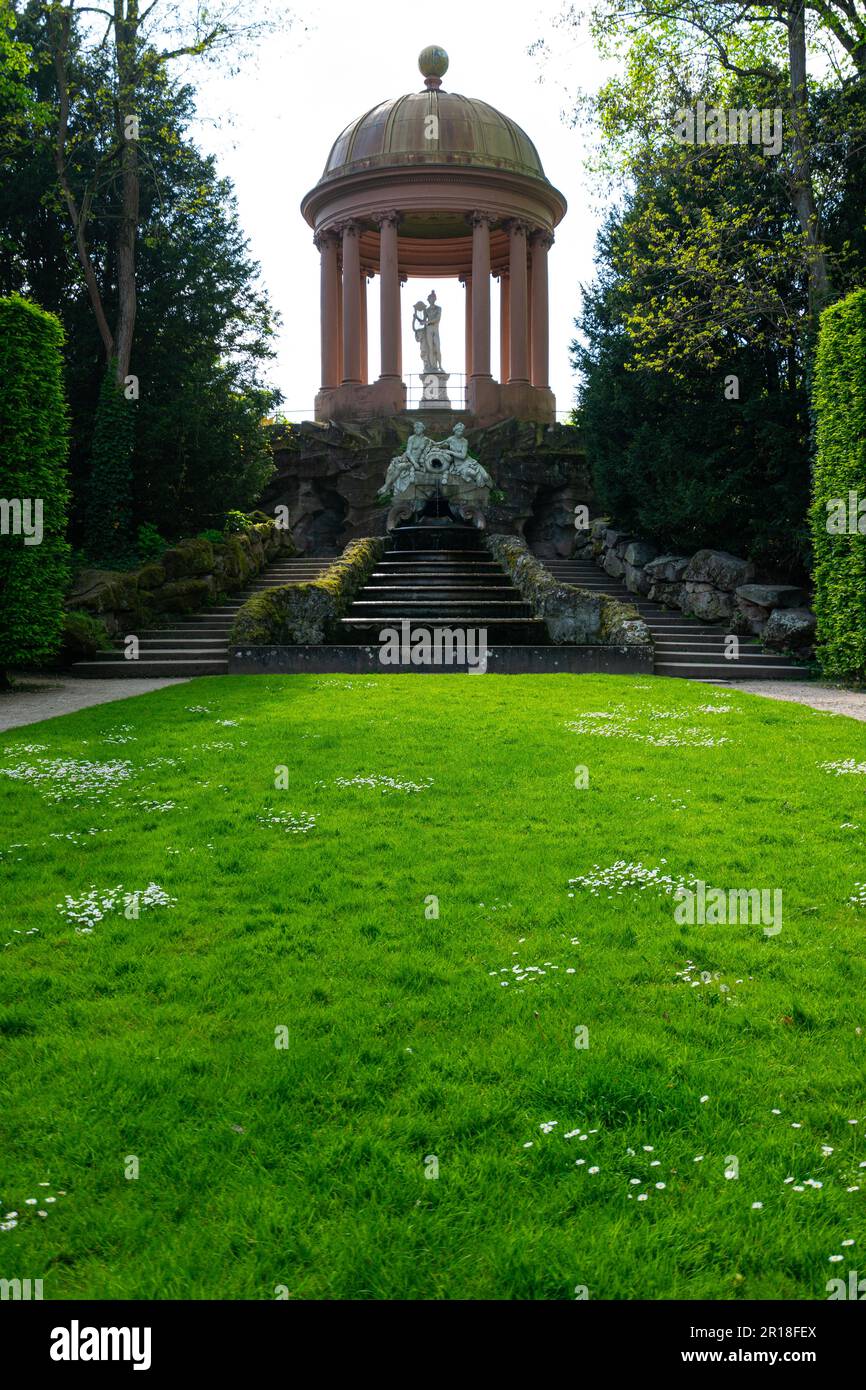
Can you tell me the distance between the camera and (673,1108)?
343 cm

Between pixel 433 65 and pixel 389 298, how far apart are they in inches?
545

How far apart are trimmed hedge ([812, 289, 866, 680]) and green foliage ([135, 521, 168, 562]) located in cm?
1441

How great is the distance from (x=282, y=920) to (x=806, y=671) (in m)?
15.4

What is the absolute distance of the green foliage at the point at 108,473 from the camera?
23.8m

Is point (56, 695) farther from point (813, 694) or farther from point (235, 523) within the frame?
point (235, 523)

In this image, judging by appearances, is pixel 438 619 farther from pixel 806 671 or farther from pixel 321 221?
pixel 321 221

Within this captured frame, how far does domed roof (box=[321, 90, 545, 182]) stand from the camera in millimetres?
38406

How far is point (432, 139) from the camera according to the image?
39.4 metres

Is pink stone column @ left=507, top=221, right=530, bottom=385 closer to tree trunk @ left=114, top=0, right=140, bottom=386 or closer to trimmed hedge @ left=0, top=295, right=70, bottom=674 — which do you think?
tree trunk @ left=114, top=0, right=140, bottom=386

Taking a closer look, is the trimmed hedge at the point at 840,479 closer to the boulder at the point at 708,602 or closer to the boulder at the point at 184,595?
the boulder at the point at 708,602

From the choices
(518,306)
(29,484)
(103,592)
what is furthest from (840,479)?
(518,306)

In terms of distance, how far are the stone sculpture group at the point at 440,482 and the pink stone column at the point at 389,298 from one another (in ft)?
37.9

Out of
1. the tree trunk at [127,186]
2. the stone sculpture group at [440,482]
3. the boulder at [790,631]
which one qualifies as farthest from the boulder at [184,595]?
the boulder at [790,631]
